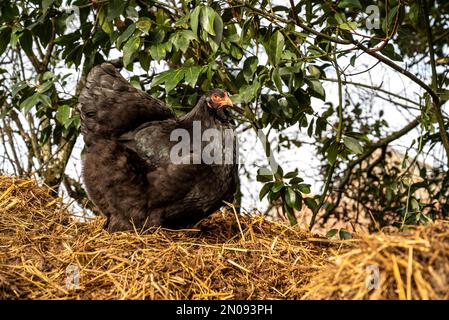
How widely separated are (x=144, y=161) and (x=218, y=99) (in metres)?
0.64

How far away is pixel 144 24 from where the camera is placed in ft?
13.7

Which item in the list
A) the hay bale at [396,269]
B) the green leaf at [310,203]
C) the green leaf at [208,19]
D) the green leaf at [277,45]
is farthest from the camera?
the green leaf at [310,203]

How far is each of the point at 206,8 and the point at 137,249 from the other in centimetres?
147

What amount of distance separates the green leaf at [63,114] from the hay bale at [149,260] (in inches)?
25.0

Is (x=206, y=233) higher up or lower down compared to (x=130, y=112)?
lower down

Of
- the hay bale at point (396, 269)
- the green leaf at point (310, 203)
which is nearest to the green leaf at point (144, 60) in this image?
the green leaf at point (310, 203)

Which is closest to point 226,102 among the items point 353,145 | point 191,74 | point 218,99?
point 218,99

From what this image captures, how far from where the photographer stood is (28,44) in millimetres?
4582

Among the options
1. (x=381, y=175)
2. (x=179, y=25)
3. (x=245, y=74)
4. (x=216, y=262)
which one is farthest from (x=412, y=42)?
(x=216, y=262)

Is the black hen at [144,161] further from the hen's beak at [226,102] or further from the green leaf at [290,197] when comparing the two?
the green leaf at [290,197]

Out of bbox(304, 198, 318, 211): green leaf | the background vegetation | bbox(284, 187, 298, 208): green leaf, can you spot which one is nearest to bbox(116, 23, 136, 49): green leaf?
the background vegetation

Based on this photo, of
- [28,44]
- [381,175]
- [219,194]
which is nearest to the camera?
[219,194]

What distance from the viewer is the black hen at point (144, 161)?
4035mm
